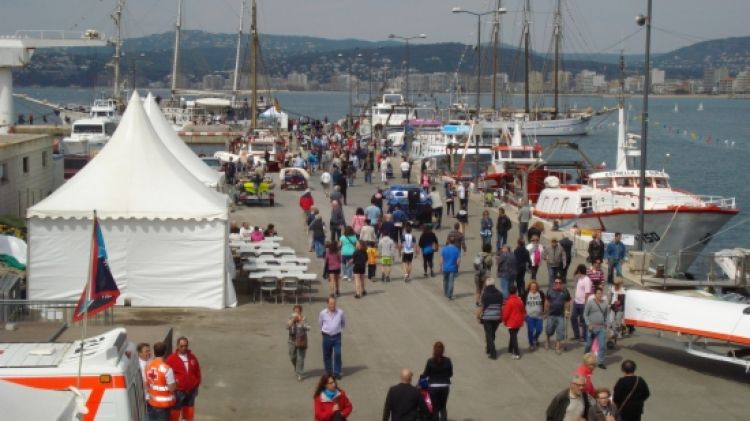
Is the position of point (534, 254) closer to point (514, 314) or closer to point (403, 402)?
point (514, 314)

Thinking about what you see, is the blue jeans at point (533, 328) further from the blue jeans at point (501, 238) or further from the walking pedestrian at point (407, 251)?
the blue jeans at point (501, 238)

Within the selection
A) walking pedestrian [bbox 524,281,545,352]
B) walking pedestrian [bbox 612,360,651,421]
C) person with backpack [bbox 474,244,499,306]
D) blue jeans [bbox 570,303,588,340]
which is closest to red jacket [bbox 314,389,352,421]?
walking pedestrian [bbox 612,360,651,421]

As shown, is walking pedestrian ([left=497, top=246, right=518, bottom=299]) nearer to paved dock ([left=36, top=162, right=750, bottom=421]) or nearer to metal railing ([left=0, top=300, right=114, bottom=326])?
paved dock ([left=36, top=162, right=750, bottom=421])

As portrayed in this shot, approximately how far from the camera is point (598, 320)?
16.5m

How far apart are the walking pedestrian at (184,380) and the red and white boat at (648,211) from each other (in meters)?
21.1

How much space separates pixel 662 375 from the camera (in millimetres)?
16203

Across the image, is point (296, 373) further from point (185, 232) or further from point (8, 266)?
point (8, 266)

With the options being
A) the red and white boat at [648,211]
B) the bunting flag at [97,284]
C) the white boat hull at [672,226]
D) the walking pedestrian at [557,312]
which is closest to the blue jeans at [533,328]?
the walking pedestrian at [557,312]

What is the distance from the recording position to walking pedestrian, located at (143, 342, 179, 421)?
12047 millimetres

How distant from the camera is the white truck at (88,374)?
370 inches

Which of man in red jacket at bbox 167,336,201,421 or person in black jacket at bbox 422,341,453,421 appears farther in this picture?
person in black jacket at bbox 422,341,453,421

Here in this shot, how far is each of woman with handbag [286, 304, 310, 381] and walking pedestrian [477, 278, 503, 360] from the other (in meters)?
2.86

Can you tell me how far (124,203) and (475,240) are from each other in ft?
39.3

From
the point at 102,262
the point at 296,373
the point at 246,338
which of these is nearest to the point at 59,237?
the point at 246,338
